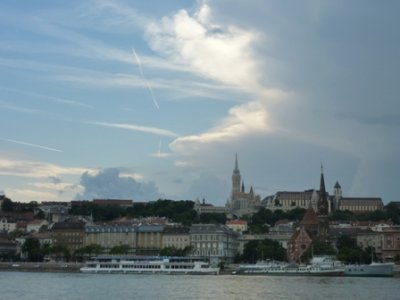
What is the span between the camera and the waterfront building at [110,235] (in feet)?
491

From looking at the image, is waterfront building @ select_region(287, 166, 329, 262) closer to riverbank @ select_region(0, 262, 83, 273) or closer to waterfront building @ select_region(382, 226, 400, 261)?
waterfront building @ select_region(382, 226, 400, 261)

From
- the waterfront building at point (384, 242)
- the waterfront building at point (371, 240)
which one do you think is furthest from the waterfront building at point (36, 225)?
the waterfront building at point (384, 242)

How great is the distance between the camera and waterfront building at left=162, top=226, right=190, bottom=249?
14738cm

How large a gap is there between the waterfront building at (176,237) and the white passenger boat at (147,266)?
3082cm

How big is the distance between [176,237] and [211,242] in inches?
258

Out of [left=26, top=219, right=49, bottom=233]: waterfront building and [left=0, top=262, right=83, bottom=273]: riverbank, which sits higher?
[left=26, top=219, right=49, bottom=233]: waterfront building

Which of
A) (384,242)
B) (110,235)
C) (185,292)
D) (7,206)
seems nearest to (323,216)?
(384,242)

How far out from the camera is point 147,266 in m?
114

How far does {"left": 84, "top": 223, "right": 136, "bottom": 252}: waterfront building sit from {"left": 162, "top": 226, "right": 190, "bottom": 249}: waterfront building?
5292 mm

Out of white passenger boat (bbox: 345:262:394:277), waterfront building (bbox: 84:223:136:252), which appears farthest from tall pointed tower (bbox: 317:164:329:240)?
white passenger boat (bbox: 345:262:394:277)

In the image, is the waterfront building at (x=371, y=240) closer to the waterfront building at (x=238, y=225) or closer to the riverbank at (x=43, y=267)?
the waterfront building at (x=238, y=225)

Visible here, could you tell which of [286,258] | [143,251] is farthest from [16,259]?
[286,258]

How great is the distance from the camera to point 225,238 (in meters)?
147

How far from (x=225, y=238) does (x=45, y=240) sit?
3261 cm
